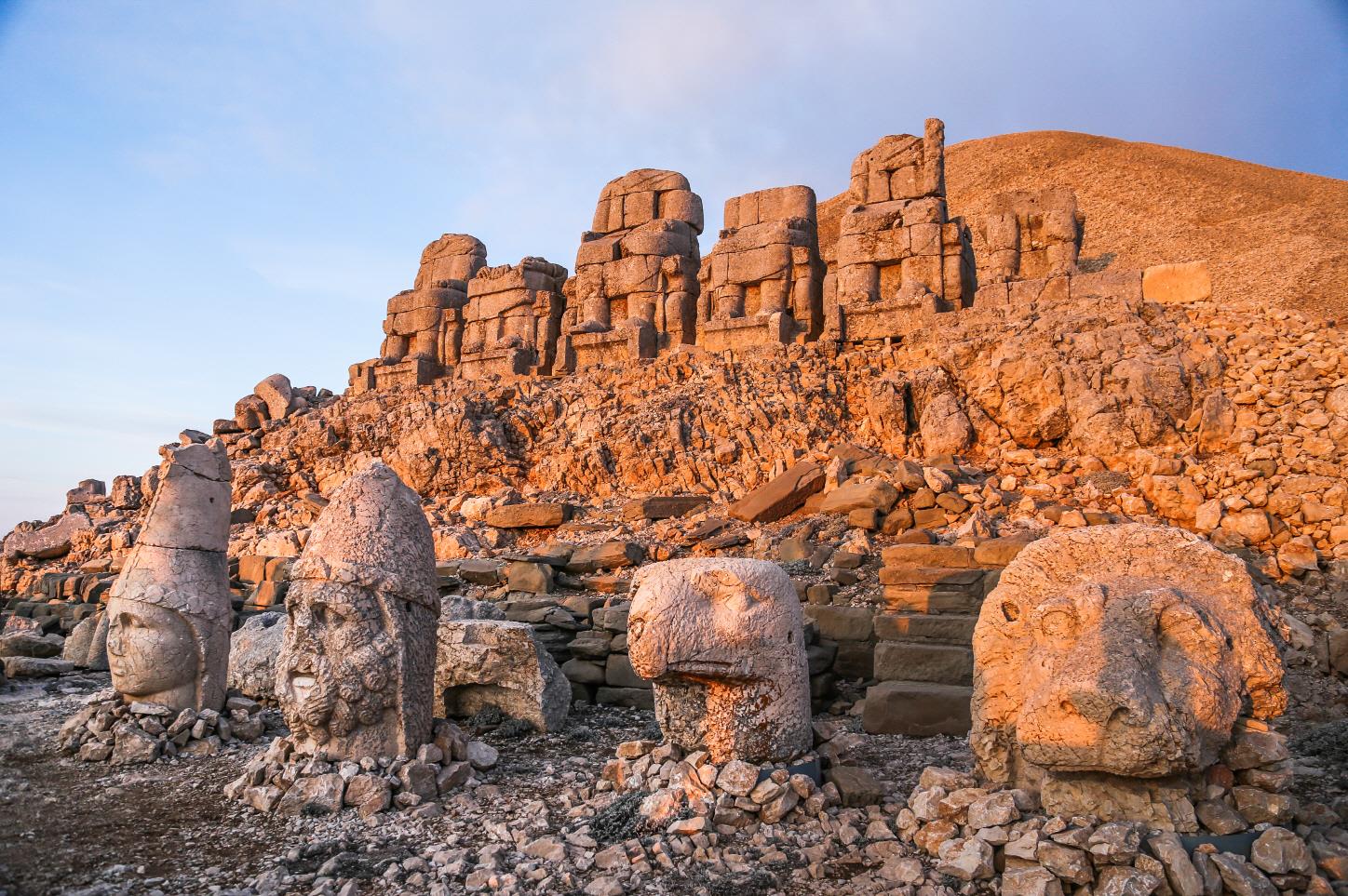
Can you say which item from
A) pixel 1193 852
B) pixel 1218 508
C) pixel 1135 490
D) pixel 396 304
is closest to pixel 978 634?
pixel 1193 852

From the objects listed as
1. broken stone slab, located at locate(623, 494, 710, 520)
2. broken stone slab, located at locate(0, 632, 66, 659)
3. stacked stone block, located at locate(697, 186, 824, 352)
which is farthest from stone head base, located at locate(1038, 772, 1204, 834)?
stacked stone block, located at locate(697, 186, 824, 352)

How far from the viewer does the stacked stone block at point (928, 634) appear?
555 centimetres

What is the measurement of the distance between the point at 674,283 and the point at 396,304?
7.49 m

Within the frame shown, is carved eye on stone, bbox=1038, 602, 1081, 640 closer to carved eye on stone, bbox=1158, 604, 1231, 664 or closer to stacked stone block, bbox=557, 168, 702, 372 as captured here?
carved eye on stone, bbox=1158, 604, 1231, 664

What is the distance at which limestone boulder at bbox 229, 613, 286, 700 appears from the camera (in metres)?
7.04

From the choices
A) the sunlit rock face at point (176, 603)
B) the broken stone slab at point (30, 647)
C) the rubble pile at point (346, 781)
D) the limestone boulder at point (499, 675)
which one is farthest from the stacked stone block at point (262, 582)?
the rubble pile at point (346, 781)

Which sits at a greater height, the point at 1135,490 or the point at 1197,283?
the point at 1197,283

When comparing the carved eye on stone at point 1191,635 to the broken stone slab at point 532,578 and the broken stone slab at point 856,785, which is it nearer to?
the broken stone slab at point 856,785

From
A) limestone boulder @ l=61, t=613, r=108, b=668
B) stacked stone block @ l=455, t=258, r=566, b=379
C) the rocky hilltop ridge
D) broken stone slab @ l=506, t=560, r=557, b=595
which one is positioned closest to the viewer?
the rocky hilltop ridge

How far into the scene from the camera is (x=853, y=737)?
17.2ft

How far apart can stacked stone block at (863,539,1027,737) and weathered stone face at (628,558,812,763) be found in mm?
1365

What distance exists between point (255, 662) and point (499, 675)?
8.03ft

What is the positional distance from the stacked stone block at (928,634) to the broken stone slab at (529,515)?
5.27 metres

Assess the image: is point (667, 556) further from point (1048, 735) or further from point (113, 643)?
point (1048, 735)
